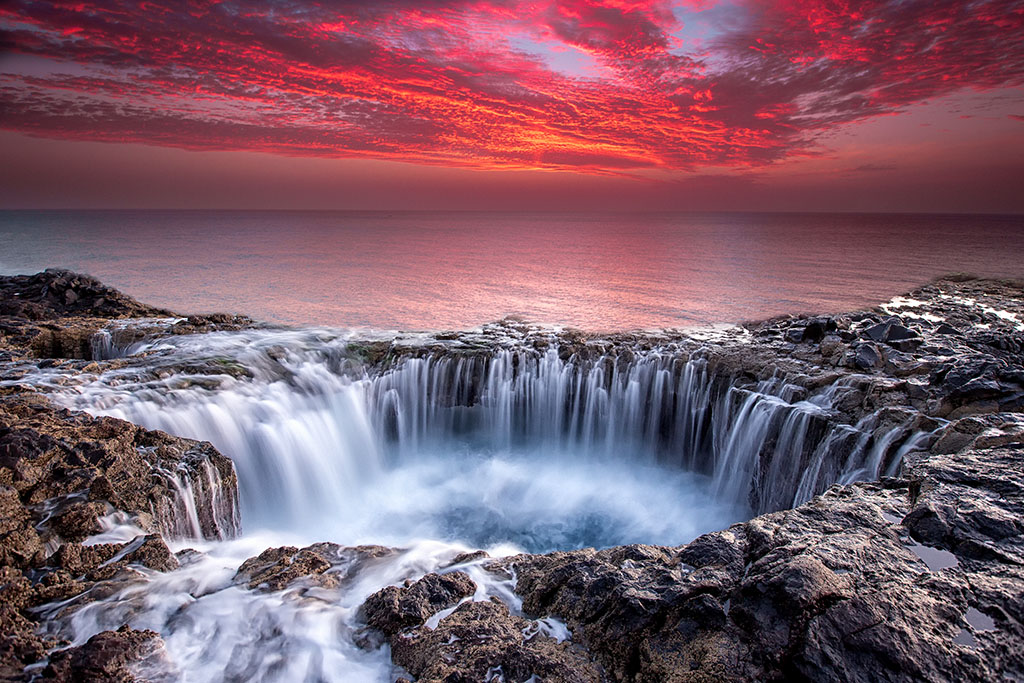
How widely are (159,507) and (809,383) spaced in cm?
1267

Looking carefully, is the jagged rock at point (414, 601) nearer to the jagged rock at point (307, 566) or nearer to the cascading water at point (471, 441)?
the cascading water at point (471, 441)

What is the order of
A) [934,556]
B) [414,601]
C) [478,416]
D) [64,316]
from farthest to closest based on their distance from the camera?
1. [64,316]
2. [478,416]
3. [414,601]
4. [934,556]

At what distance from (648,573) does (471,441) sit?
33.4 ft

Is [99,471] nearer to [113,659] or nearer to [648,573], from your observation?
[113,659]

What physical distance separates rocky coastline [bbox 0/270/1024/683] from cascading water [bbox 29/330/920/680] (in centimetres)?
76

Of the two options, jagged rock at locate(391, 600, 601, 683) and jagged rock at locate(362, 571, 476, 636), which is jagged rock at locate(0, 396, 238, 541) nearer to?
jagged rock at locate(362, 571, 476, 636)

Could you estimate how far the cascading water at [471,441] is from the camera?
10281 millimetres

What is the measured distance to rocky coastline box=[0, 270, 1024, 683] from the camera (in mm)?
3939

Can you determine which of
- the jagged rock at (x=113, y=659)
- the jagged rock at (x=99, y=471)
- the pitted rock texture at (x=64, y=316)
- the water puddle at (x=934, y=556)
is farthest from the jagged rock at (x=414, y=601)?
the pitted rock texture at (x=64, y=316)

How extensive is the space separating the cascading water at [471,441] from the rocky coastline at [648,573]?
0.76m

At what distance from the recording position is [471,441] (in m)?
15.1

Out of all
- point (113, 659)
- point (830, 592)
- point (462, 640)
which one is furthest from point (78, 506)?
point (830, 592)

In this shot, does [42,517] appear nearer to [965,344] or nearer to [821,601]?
[821,601]

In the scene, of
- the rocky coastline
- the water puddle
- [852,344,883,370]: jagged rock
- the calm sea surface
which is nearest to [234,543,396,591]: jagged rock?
the rocky coastline
